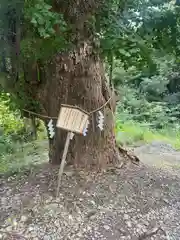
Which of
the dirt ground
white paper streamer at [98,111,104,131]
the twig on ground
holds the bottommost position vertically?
the twig on ground

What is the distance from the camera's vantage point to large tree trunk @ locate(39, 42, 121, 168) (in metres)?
3.07

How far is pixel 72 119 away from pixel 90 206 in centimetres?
74

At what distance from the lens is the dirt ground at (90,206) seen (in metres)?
2.52

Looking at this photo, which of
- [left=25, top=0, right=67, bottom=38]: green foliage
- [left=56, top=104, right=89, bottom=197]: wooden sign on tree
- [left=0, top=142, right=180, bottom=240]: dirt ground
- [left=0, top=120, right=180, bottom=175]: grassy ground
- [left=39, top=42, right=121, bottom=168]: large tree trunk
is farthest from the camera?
[left=0, top=120, right=180, bottom=175]: grassy ground

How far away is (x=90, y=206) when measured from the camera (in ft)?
9.21

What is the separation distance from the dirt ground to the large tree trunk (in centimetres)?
18

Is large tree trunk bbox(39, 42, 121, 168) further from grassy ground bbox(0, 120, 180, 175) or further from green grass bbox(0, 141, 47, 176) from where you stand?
green grass bbox(0, 141, 47, 176)

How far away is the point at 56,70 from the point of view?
3094mm

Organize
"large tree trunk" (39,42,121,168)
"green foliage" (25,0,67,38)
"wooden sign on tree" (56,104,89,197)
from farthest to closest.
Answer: "large tree trunk" (39,42,121,168) → "wooden sign on tree" (56,104,89,197) → "green foliage" (25,0,67,38)

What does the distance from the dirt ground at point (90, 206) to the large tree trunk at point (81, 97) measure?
0.18m

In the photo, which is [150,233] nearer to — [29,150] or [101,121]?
[101,121]

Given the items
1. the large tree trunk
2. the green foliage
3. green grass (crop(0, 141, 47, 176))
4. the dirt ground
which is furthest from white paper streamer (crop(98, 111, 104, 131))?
green grass (crop(0, 141, 47, 176))

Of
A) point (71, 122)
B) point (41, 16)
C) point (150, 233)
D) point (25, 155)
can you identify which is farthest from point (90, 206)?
point (25, 155)

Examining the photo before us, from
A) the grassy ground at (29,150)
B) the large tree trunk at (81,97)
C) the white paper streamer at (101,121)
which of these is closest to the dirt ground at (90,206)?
the large tree trunk at (81,97)
